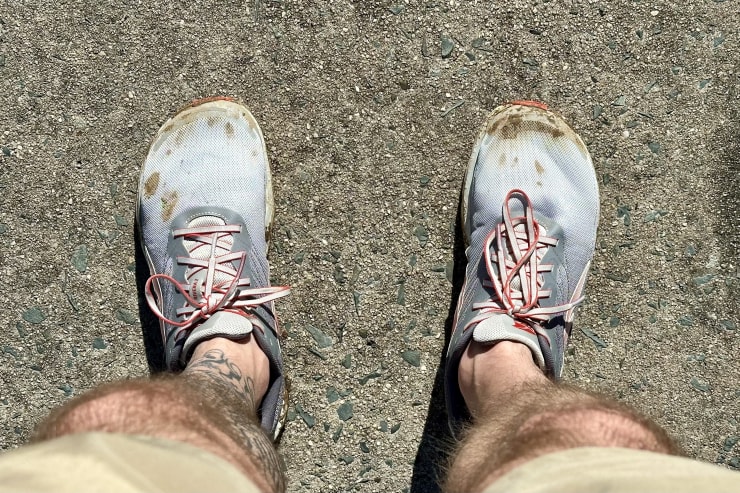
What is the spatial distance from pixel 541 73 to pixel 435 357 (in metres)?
1.00

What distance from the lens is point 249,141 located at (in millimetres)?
1916

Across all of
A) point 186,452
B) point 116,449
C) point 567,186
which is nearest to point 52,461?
point 116,449

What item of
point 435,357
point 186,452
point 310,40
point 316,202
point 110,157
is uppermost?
point 310,40

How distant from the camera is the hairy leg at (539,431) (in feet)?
3.72

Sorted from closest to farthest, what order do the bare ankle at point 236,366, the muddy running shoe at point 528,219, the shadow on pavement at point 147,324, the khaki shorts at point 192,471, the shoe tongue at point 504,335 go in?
the khaki shorts at point 192,471 → the bare ankle at point 236,366 → the shoe tongue at point 504,335 → the muddy running shoe at point 528,219 → the shadow on pavement at point 147,324

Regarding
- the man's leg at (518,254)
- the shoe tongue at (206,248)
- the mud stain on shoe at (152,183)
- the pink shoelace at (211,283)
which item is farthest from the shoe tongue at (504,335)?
the mud stain on shoe at (152,183)

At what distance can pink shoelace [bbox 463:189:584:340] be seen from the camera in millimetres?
1799

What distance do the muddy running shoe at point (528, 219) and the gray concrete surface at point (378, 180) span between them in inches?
2.9

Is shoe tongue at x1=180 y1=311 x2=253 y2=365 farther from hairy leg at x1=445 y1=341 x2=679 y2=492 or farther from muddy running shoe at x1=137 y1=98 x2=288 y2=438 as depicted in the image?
hairy leg at x1=445 y1=341 x2=679 y2=492

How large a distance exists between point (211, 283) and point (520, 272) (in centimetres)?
98

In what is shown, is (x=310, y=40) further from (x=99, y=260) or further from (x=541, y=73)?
(x=99, y=260)

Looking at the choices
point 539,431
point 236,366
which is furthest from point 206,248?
point 539,431

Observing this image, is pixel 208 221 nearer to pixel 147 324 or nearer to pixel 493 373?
pixel 147 324

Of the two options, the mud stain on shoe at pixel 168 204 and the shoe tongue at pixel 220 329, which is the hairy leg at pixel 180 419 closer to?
the shoe tongue at pixel 220 329
